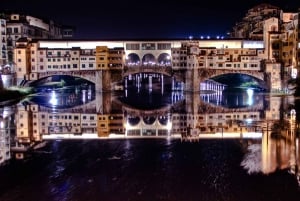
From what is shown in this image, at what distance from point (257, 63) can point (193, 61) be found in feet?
18.1

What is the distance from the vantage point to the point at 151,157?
11.5 m

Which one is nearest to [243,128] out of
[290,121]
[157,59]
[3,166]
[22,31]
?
[290,121]

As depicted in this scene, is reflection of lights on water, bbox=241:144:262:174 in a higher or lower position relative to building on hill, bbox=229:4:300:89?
lower

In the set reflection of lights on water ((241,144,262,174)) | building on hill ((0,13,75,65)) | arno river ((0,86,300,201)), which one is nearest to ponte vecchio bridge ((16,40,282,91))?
building on hill ((0,13,75,65))

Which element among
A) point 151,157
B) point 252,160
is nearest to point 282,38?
point 252,160

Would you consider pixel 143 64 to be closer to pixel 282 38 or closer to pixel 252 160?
pixel 282 38

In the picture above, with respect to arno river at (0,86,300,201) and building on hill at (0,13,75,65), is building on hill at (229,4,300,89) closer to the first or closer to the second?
arno river at (0,86,300,201)

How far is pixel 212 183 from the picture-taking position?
8.83 m

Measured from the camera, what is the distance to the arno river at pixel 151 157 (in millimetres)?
8297

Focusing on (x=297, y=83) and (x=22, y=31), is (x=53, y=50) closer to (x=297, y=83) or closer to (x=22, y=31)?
(x=22, y=31)

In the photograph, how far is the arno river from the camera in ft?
27.2

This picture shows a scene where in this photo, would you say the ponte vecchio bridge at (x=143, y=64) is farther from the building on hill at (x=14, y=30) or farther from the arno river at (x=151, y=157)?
the arno river at (x=151, y=157)

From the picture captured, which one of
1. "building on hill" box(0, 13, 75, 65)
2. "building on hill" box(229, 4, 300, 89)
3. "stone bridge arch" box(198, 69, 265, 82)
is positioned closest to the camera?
"building on hill" box(229, 4, 300, 89)

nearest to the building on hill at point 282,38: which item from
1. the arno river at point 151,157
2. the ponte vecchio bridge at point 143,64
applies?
the ponte vecchio bridge at point 143,64
